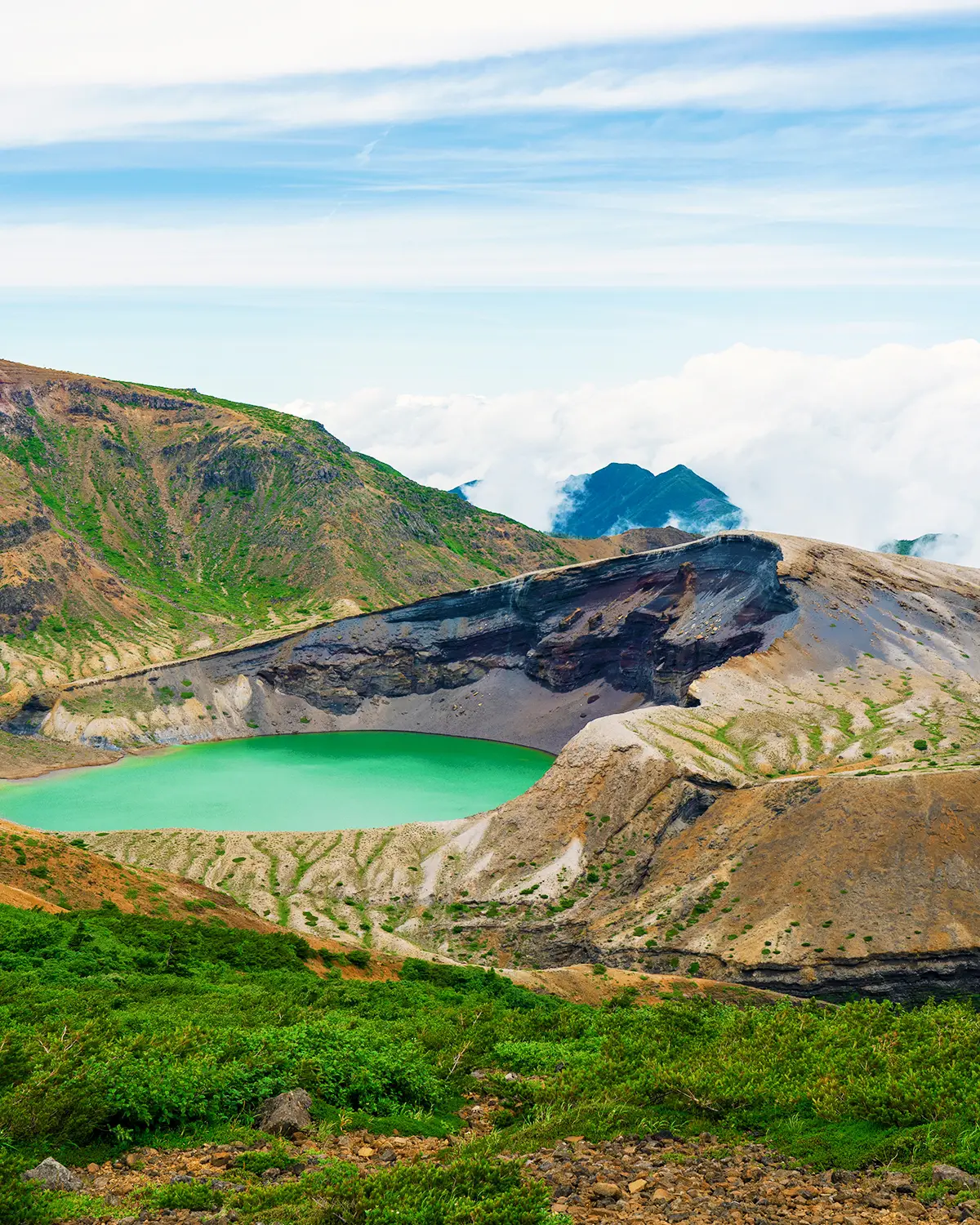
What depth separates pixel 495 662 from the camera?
12662 cm

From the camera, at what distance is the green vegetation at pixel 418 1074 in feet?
54.5

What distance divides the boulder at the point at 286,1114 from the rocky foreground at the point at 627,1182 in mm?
287

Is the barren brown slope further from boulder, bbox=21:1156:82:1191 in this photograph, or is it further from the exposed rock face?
the exposed rock face

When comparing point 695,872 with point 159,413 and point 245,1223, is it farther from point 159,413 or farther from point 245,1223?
point 159,413

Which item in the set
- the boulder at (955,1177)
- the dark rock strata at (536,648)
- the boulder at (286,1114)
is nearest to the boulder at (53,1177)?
the boulder at (286,1114)

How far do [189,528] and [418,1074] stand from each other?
163197 mm

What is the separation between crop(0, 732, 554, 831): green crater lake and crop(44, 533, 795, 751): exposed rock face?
13.8 feet

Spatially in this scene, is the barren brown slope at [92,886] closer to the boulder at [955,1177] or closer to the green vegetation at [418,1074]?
the green vegetation at [418,1074]

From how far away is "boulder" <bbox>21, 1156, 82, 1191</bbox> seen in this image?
1539cm

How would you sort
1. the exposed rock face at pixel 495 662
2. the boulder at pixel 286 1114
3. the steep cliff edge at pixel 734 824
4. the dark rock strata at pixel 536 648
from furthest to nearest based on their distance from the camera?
the exposed rock face at pixel 495 662, the dark rock strata at pixel 536 648, the steep cliff edge at pixel 734 824, the boulder at pixel 286 1114

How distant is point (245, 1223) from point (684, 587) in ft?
343

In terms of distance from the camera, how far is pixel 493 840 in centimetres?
6794

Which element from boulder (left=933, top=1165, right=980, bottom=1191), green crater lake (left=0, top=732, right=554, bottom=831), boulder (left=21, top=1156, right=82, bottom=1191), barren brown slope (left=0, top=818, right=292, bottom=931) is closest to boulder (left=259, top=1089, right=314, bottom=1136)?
boulder (left=21, top=1156, right=82, bottom=1191)

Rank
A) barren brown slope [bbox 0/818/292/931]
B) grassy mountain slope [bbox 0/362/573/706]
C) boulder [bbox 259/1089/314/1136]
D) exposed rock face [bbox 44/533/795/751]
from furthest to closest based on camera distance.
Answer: grassy mountain slope [bbox 0/362/573/706], exposed rock face [bbox 44/533/795/751], barren brown slope [bbox 0/818/292/931], boulder [bbox 259/1089/314/1136]
